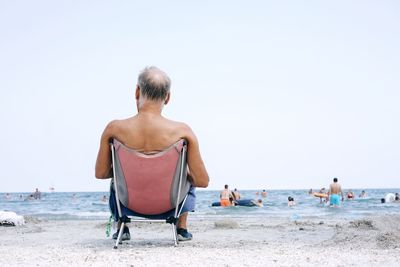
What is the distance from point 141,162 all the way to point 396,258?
6.73 feet

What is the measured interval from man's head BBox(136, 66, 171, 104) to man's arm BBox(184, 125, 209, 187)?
364 mm

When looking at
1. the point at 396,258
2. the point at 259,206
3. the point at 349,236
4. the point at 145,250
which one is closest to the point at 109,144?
the point at 145,250

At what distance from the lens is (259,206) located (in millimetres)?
25406

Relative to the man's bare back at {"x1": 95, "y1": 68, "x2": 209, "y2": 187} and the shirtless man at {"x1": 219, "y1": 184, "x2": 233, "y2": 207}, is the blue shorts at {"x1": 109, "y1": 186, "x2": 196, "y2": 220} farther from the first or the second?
the shirtless man at {"x1": 219, "y1": 184, "x2": 233, "y2": 207}

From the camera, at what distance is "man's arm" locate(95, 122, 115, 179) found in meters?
4.09

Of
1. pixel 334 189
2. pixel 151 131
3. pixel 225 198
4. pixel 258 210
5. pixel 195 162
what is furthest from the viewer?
pixel 225 198

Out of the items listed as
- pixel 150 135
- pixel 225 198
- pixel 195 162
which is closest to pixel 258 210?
pixel 225 198

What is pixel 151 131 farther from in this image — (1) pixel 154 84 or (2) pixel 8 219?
(2) pixel 8 219

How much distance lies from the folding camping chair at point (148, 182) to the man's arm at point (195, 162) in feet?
0.19

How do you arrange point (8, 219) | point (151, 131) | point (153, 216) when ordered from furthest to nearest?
point (8, 219) < point (153, 216) < point (151, 131)

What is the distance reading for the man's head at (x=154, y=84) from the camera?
415 centimetres

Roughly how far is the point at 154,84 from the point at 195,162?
0.75 metres

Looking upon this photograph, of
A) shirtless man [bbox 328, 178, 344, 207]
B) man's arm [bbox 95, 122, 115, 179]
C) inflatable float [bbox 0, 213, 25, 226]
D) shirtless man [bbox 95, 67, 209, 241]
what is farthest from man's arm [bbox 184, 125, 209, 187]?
shirtless man [bbox 328, 178, 344, 207]

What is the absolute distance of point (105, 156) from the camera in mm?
4129
